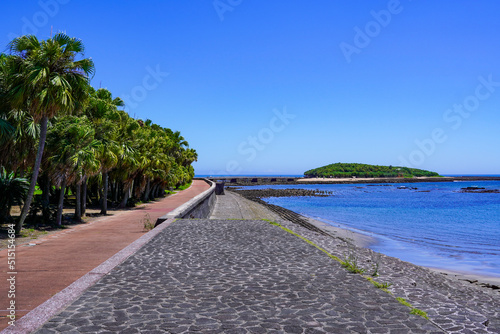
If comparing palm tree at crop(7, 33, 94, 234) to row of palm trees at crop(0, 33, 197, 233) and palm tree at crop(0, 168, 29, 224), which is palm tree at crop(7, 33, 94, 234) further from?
palm tree at crop(0, 168, 29, 224)

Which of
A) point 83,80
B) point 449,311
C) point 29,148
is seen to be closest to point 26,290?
point 449,311

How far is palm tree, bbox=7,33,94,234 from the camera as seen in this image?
14172 millimetres

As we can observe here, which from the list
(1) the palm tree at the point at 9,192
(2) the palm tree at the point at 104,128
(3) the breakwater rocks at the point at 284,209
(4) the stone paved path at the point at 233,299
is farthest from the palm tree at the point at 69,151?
(3) the breakwater rocks at the point at 284,209

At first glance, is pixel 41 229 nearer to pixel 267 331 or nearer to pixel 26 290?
pixel 26 290

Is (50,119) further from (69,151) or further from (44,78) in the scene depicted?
(44,78)

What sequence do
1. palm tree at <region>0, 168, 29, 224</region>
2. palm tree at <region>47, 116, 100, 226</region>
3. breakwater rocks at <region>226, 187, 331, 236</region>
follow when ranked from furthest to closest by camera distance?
1. breakwater rocks at <region>226, 187, 331, 236</region>
2. palm tree at <region>47, 116, 100, 226</region>
3. palm tree at <region>0, 168, 29, 224</region>

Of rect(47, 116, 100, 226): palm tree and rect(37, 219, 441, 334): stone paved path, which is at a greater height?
rect(47, 116, 100, 226): palm tree

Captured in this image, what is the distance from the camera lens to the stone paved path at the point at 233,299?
16.2 feet

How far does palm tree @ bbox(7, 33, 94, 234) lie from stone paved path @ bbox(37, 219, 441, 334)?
7.97 meters

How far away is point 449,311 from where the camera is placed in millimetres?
5855

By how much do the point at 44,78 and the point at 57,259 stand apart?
7.48 meters

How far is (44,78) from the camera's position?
47.0 feet

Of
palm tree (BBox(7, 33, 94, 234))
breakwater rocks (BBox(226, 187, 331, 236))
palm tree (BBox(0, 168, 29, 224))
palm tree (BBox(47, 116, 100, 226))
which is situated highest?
palm tree (BBox(7, 33, 94, 234))

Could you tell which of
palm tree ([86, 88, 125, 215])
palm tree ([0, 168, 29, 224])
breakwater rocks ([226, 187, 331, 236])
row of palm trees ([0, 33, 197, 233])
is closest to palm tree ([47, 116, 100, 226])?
row of palm trees ([0, 33, 197, 233])
